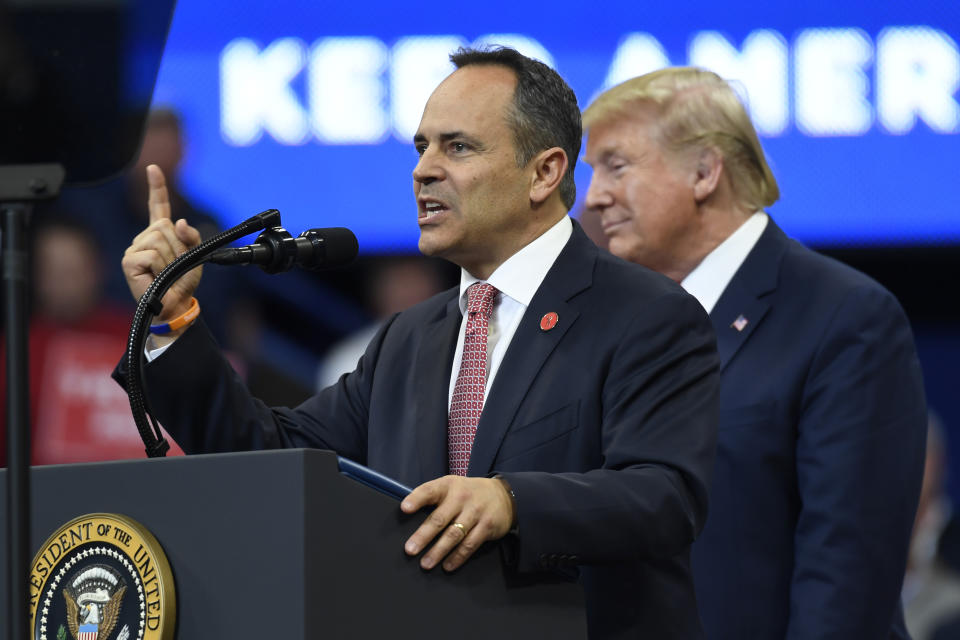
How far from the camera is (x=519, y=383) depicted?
1.87 meters

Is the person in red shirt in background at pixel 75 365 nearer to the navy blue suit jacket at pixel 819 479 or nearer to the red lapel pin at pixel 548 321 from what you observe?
the navy blue suit jacket at pixel 819 479

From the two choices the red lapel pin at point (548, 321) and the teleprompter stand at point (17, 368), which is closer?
the teleprompter stand at point (17, 368)

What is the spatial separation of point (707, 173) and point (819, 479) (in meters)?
0.75

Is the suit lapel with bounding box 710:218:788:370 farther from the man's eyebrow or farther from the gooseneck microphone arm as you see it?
the gooseneck microphone arm

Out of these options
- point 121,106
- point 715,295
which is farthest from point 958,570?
point 121,106

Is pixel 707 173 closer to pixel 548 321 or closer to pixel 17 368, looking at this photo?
pixel 548 321

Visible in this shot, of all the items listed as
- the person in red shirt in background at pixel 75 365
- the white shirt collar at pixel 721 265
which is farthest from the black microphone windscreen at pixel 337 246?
the person in red shirt in background at pixel 75 365

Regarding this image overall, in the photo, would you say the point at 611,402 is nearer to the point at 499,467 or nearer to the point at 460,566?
the point at 499,467

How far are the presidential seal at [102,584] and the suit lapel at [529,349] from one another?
1.81 feet

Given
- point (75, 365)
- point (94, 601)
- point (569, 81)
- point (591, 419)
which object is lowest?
point (94, 601)

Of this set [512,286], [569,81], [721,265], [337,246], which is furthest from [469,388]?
[569,81]

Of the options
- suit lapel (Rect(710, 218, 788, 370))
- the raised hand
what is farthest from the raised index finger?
suit lapel (Rect(710, 218, 788, 370))

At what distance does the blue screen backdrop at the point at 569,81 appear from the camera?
4480 millimetres

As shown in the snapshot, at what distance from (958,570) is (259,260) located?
3127mm
